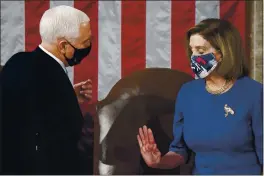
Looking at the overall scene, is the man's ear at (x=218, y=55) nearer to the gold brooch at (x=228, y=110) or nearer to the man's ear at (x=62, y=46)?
the gold brooch at (x=228, y=110)

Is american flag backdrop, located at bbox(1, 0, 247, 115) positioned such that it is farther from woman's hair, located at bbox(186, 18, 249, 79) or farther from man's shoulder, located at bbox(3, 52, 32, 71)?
man's shoulder, located at bbox(3, 52, 32, 71)

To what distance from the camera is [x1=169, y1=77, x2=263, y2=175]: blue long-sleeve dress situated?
1.83m

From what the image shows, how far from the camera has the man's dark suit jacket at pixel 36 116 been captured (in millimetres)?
1632

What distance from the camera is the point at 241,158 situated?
1.84m

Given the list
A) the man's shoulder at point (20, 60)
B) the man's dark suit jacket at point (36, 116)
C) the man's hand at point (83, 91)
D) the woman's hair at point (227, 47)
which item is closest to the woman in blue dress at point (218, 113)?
the woman's hair at point (227, 47)

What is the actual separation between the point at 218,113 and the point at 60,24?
0.63m

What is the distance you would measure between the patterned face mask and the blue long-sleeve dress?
71 millimetres

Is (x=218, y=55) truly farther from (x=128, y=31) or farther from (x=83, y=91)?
(x=128, y=31)

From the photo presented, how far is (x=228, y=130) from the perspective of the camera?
184 cm

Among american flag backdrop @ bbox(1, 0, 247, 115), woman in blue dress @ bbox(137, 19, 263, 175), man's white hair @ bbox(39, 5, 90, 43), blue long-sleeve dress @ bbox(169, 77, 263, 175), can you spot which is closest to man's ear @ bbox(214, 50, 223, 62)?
woman in blue dress @ bbox(137, 19, 263, 175)

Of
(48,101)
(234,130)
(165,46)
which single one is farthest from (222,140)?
(165,46)

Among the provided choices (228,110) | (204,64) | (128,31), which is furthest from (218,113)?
(128,31)

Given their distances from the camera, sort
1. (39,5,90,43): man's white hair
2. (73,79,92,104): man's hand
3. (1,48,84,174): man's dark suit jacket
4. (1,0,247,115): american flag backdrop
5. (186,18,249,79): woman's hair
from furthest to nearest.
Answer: (1,0,247,115): american flag backdrop < (73,79,92,104): man's hand < (186,18,249,79): woman's hair < (39,5,90,43): man's white hair < (1,48,84,174): man's dark suit jacket

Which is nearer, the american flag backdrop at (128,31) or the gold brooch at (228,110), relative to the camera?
the gold brooch at (228,110)
